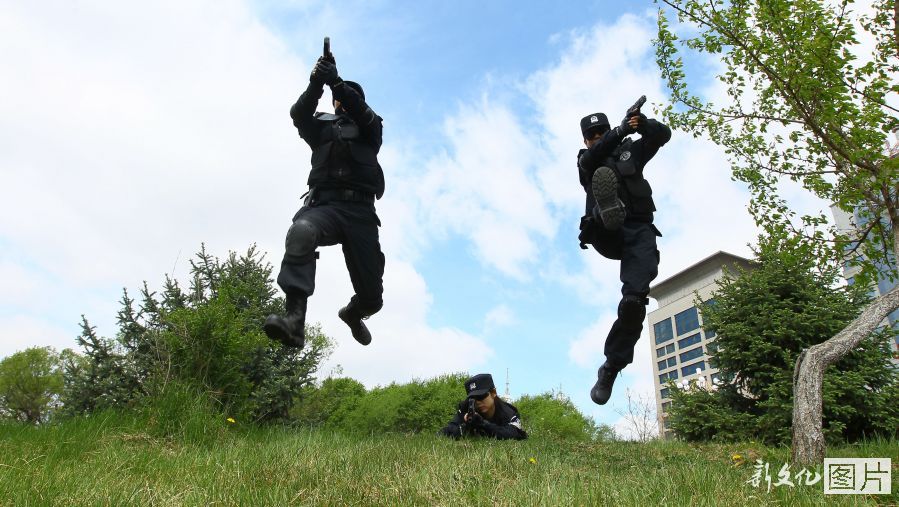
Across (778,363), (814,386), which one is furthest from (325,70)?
(778,363)

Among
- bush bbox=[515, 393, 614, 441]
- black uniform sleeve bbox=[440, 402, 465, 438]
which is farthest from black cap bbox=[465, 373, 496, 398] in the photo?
bush bbox=[515, 393, 614, 441]

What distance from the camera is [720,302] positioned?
12141 mm

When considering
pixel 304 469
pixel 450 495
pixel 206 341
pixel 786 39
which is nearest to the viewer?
pixel 450 495

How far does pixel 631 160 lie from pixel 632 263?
86 centimetres

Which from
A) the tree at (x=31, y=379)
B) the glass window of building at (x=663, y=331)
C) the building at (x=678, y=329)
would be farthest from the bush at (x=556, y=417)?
the glass window of building at (x=663, y=331)

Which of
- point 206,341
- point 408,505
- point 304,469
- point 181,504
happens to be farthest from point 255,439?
point 408,505

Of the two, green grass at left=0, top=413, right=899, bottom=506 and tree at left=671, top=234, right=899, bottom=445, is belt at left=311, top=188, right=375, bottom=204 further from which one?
tree at left=671, top=234, right=899, bottom=445

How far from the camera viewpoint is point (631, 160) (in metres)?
4.95

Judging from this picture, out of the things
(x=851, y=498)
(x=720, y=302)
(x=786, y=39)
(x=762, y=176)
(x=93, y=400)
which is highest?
(x=786, y=39)

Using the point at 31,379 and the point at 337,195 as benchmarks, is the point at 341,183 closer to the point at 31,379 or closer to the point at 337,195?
the point at 337,195

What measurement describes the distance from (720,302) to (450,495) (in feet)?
35.3

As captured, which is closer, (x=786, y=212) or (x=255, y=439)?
(x=255, y=439)

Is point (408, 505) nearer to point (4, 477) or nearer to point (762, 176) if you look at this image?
point (4, 477)

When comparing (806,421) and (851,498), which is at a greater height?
(806,421)
